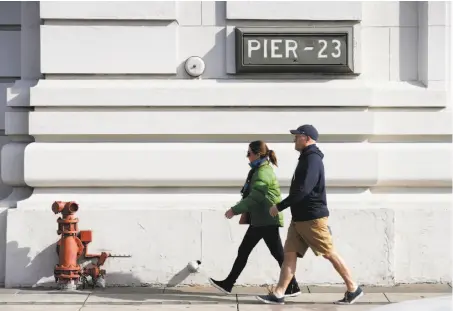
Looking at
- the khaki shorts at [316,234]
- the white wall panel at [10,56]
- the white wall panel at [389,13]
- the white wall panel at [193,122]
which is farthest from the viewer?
the white wall panel at [10,56]

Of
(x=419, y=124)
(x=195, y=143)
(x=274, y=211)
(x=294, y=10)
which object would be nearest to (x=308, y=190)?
(x=274, y=211)

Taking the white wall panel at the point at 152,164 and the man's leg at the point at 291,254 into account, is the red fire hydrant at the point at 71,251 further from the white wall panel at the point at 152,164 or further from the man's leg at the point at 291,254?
the man's leg at the point at 291,254

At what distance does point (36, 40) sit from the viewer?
9984 millimetres

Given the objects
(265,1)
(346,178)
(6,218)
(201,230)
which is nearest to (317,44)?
(265,1)

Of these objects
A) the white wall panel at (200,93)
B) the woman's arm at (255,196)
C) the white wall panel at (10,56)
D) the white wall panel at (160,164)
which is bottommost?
the woman's arm at (255,196)

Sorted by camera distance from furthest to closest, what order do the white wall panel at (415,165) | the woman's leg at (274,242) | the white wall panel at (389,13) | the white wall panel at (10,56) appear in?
the white wall panel at (10,56) → the white wall panel at (389,13) → the white wall panel at (415,165) → the woman's leg at (274,242)

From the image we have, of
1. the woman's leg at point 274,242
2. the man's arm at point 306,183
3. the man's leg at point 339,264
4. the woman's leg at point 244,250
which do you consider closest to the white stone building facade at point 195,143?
the woman's leg at point 244,250

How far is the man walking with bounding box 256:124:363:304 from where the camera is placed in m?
8.25

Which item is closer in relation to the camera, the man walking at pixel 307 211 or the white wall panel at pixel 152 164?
the man walking at pixel 307 211

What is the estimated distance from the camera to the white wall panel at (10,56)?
10.2 m

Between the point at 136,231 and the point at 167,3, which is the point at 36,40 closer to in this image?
the point at 167,3

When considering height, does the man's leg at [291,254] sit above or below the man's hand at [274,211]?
below

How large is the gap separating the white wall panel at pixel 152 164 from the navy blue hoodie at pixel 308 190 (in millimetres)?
1333

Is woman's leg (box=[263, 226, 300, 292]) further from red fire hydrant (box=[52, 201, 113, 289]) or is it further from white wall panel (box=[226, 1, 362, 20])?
white wall panel (box=[226, 1, 362, 20])
